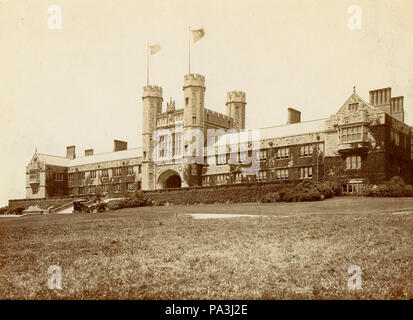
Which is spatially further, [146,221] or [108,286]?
[146,221]

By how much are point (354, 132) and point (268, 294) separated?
23.5m

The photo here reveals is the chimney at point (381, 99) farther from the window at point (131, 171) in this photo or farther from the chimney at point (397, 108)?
the window at point (131, 171)

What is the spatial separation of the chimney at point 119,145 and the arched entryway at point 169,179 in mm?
14733

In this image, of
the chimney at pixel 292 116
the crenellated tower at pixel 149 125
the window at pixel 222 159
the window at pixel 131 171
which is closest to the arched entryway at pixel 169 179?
the crenellated tower at pixel 149 125

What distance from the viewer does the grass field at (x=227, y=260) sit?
1383 cm

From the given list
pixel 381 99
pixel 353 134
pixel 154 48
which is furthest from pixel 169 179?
pixel 154 48

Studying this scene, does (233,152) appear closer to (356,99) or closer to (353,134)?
(353,134)

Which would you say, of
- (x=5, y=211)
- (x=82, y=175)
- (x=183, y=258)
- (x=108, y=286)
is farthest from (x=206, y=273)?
(x=82, y=175)

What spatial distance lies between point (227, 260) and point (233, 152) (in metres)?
27.1

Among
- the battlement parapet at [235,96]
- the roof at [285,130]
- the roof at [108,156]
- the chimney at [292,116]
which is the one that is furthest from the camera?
the roof at [108,156]

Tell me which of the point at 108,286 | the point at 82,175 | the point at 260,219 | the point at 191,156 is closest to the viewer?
the point at 108,286

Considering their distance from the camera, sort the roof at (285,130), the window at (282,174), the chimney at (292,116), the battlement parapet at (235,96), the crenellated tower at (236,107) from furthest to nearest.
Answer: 1. the battlement parapet at (235,96)
2. the crenellated tower at (236,107)
3. the chimney at (292,116)
4. the window at (282,174)
5. the roof at (285,130)

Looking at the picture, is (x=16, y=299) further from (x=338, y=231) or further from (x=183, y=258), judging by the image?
(x=338, y=231)
